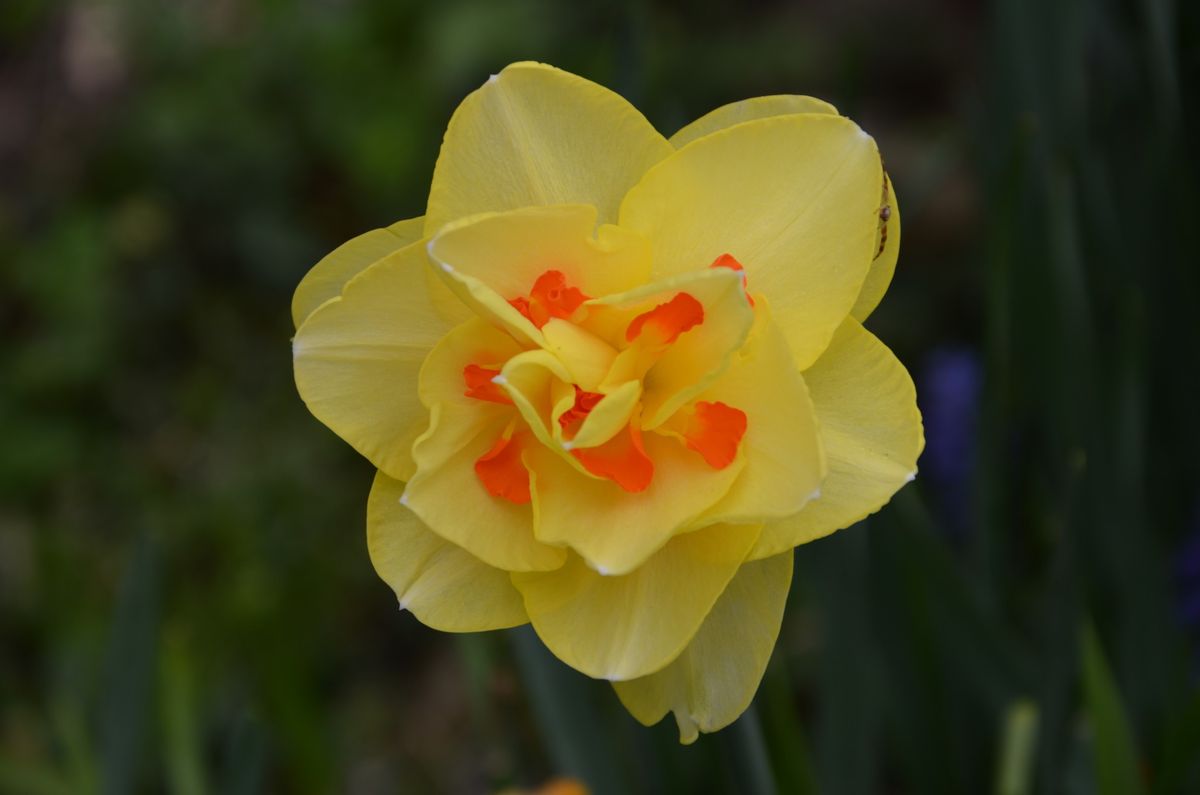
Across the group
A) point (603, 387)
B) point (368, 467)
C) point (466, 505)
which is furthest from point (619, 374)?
point (368, 467)

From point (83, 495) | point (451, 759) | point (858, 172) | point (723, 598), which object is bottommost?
point (451, 759)

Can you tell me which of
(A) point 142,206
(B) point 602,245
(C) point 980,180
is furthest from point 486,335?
(A) point 142,206

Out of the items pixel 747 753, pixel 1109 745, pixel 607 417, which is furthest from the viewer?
pixel 1109 745

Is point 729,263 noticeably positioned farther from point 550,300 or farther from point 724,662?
point 724,662

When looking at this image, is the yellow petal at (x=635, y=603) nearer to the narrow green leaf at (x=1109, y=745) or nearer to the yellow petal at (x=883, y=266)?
the yellow petal at (x=883, y=266)

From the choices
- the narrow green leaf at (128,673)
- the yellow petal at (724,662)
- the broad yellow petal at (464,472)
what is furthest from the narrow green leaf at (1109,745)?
the narrow green leaf at (128,673)

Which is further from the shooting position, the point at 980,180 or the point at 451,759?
the point at 451,759

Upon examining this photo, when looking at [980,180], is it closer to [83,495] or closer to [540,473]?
[540,473]
